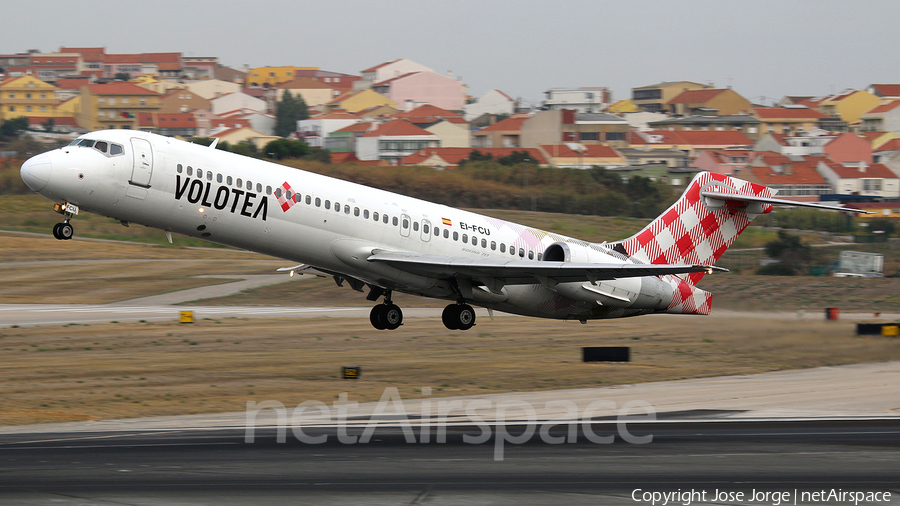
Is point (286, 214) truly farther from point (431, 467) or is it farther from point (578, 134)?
point (578, 134)

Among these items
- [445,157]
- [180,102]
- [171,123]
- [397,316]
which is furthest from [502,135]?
[397,316]

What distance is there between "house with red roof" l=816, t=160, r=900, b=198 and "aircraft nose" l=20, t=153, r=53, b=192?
11325 centimetres

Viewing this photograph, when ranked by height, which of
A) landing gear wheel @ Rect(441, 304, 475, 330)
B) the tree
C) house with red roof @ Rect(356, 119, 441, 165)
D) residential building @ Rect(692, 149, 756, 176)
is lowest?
landing gear wheel @ Rect(441, 304, 475, 330)

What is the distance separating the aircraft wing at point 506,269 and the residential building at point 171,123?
146441mm

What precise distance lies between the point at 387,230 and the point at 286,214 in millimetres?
3153

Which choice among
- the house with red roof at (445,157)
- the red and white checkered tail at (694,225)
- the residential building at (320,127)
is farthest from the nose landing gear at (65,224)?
the residential building at (320,127)

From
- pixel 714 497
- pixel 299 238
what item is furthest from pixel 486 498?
pixel 299 238

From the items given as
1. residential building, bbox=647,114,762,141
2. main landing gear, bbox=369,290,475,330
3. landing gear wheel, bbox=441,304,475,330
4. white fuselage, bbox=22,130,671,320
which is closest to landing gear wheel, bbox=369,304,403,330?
main landing gear, bbox=369,290,475,330

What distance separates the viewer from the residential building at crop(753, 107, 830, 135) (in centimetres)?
18600

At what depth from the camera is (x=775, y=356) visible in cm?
3428

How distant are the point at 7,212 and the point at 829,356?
230 feet

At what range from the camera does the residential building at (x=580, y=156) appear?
12900 centimetres

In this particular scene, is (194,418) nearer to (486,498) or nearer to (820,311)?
(486,498)

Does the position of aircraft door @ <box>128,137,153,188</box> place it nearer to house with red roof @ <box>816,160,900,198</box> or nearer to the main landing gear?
the main landing gear
